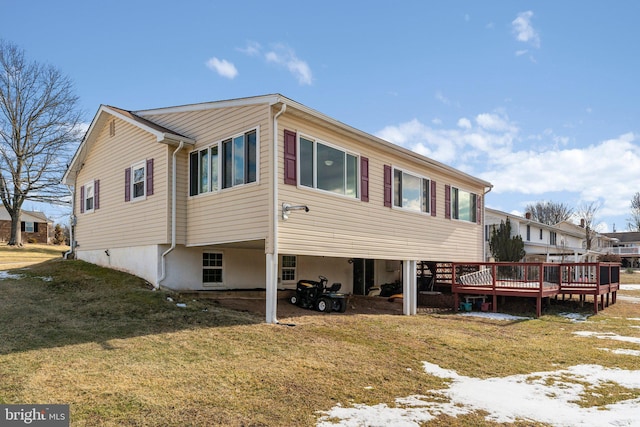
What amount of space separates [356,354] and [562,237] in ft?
142

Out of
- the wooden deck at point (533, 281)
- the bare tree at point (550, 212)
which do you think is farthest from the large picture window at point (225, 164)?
the bare tree at point (550, 212)

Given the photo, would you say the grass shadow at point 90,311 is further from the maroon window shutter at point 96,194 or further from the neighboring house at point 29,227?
the neighboring house at point 29,227

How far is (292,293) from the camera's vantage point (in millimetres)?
13875

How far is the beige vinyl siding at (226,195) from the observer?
9875 millimetres

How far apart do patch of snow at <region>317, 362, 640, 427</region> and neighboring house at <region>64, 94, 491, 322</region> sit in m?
4.64

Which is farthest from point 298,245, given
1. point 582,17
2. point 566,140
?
point 566,140

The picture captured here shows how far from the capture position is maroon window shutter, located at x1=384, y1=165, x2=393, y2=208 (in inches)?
521

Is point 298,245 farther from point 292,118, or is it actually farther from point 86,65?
point 86,65

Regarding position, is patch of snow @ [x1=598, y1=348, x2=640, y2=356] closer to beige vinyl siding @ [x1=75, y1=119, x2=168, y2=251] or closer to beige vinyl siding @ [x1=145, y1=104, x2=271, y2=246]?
beige vinyl siding @ [x1=145, y1=104, x2=271, y2=246]

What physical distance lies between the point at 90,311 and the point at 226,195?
392cm

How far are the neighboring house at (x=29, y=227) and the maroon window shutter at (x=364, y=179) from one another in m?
35.9

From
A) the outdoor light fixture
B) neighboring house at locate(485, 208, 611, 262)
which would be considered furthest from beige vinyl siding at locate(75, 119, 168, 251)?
neighboring house at locate(485, 208, 611, 262)

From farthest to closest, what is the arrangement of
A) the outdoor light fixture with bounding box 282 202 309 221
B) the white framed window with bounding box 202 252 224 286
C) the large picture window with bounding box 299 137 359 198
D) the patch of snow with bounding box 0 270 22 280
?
1. the patch of snow with bounding box 0 270 22 280
2. the white framed window with bounding box 202 252 224 286
3. the large picture window with bounding box 299 137 359 198
4. the outdoor light fixture with bounding box 282 202 309 221

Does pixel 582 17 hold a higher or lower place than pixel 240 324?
higher
